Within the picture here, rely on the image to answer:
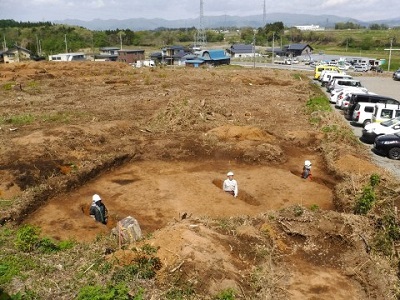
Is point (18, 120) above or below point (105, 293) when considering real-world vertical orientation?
above

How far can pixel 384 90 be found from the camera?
1378 inches

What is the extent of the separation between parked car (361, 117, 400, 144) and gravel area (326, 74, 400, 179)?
4.78 ft

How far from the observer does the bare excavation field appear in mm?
7488

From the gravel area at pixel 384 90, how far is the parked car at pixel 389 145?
9.9 inches

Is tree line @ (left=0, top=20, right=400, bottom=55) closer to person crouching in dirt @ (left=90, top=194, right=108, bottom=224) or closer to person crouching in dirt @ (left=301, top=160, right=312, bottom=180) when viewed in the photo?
person crouching in dirt @ (left=301, top=160, right=312, bottom=180)

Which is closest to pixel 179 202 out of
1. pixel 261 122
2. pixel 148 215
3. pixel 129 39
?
pixel 148 215

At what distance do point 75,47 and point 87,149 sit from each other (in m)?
83.5

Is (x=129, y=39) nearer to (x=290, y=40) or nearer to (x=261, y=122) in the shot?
(x=290, y=40)

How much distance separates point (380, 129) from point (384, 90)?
19.5 meters

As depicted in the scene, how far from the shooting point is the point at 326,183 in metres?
14.4

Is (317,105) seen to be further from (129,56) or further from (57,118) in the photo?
(129,56)

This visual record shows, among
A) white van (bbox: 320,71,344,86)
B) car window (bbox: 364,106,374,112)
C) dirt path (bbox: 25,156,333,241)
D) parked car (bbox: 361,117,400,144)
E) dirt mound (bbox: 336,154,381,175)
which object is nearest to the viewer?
dirt path (bbox: 25,156,333,241)

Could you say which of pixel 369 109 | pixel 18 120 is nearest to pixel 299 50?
pixel 369 109

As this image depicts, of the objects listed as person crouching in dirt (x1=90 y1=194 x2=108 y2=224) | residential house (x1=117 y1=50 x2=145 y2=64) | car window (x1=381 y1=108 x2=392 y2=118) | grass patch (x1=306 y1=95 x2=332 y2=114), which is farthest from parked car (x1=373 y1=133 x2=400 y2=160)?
residential house (x1=117 y1=50 x2=145 y2=64)
